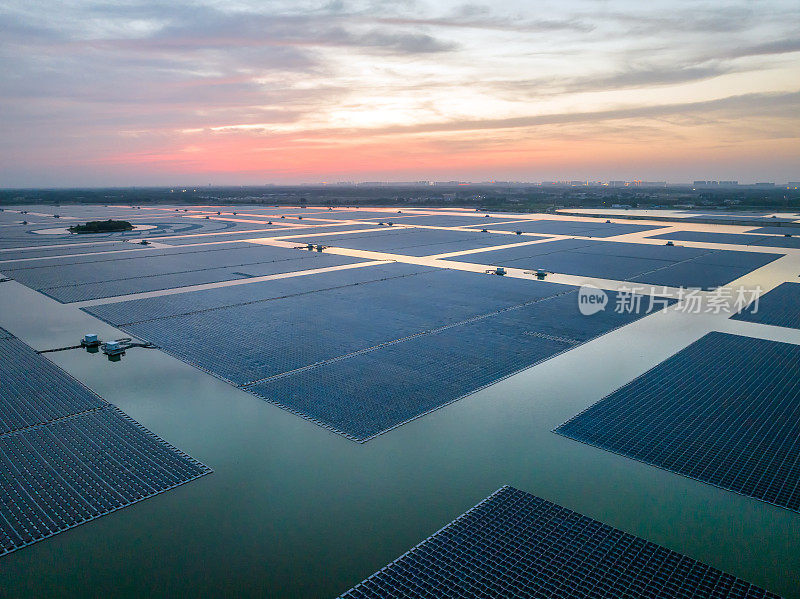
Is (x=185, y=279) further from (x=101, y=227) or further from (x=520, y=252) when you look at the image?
(x=101, y=227)

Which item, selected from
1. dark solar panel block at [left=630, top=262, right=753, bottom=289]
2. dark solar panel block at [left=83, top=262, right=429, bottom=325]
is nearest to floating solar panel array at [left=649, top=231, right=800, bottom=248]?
dark solar panel block at [left=630, top=262, right=753, bottom=289]

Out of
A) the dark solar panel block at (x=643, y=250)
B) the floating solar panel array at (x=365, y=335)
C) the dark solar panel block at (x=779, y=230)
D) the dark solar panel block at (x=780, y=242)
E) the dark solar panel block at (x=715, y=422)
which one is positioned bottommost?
the dark solar panel block at (x=715, y=422)

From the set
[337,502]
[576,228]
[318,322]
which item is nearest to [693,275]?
[318,322]

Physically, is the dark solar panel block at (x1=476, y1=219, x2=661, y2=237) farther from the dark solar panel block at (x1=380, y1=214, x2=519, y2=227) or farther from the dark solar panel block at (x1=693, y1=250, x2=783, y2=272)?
the dark solar panel block at (x1=693, y1=250, x2=783, y2=272)

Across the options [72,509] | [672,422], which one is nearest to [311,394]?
[72,509]

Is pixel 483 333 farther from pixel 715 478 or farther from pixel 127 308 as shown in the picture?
pixel 127 308

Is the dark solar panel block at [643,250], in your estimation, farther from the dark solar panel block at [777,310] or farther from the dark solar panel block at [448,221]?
the dark solar panel block at [448,221]

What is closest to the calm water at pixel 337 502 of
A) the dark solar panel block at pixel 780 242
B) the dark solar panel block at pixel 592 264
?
the dark solar panel block at pixel 592 264
